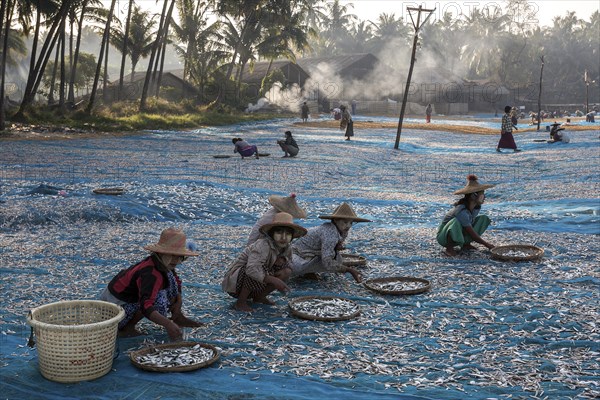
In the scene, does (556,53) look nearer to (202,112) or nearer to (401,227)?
→ (202,112)

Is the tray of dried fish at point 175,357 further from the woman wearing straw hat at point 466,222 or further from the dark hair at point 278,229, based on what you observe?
the woman wearing straw hat at point 466,222

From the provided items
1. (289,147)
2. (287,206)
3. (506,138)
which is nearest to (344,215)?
(287,206)

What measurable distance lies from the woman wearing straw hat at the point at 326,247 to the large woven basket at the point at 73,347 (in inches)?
81.9

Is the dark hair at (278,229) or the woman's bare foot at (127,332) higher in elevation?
the dark hair at (278,229)

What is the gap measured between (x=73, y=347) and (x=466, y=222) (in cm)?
406

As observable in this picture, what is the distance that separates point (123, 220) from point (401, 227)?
3.24 metres

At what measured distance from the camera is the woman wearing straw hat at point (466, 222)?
20.7ft

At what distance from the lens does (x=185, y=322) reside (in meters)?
4.27

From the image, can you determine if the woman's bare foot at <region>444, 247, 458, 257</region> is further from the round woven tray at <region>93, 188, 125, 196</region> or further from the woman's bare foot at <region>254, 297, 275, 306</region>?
the round woven tray at <region>93, 188, 125, 196</region>

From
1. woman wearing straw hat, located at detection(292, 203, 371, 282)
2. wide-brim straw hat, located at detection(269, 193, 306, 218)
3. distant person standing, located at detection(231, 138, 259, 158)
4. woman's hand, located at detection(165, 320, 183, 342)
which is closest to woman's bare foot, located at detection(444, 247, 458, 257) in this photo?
woman wearing straw hat, located at detection(292, 203, 371, 282)

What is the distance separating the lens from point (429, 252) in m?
6.73

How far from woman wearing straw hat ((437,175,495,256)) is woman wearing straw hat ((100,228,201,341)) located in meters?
3.16

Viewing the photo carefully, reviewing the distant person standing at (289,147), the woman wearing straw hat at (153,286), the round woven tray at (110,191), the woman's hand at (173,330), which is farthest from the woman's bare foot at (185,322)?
the distant person standing at (289,147)

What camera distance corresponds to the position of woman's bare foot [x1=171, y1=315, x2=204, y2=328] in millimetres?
4219
